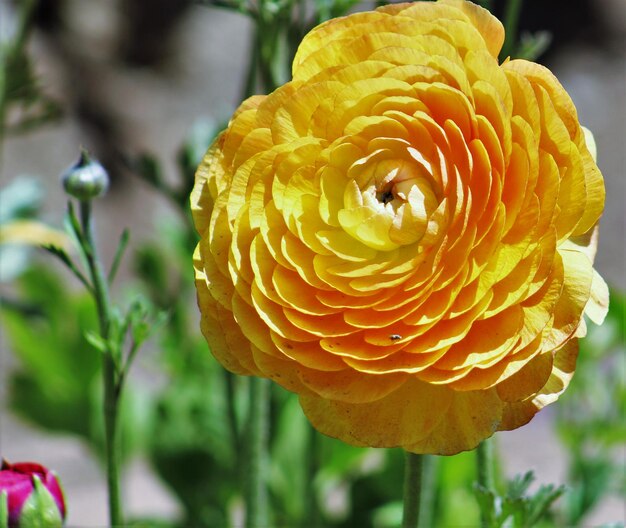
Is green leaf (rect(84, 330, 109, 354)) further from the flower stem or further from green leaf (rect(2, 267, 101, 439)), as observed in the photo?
green leaf (rect(2, 267, 101, 439))

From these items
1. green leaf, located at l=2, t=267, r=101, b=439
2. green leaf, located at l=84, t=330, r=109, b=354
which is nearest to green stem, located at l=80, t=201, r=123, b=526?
green leaf, located at l=84, t=330, r=109, b=354

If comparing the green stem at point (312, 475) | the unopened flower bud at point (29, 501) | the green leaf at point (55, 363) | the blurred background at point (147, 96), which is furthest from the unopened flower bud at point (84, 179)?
the blurred background at point (147, 96)

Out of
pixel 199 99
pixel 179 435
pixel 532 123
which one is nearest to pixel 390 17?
pixel 532 123

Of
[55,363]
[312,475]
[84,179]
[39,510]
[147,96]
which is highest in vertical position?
[84,179]

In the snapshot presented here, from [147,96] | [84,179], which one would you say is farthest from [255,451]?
[147,96]

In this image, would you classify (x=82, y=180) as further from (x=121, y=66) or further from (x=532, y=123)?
(x=121, y=66)

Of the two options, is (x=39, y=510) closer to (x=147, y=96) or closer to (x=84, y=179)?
(x=84, y=179)

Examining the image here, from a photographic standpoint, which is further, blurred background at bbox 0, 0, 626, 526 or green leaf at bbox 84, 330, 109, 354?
blurred background at bbox 0, 0, 626, 526
